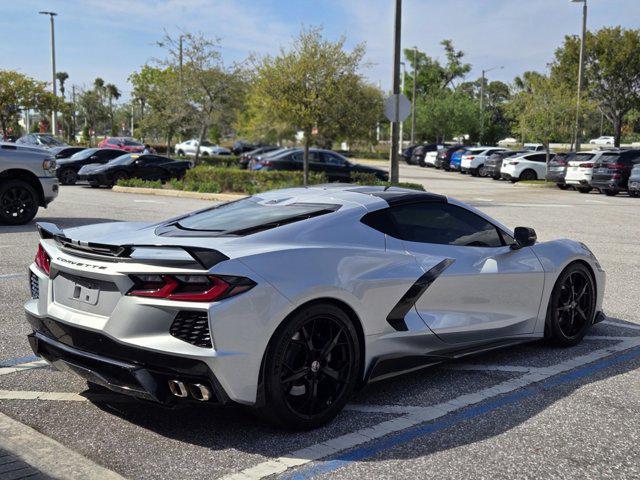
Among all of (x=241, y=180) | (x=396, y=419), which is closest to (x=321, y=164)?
(x=241, y=180)

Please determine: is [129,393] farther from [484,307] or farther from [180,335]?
[484,307]

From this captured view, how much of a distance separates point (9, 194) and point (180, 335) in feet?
35.4

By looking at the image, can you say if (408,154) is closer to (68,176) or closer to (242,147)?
(242,147)

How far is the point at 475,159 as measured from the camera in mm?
42156

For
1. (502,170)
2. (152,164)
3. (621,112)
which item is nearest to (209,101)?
(152,164)

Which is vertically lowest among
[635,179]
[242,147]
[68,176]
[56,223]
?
[56,223]

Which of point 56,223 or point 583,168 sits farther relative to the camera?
point 583,168

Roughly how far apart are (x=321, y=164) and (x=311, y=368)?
74.6 feet

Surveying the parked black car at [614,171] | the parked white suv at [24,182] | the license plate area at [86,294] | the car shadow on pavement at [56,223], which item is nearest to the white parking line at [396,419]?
the license plate area at [86,294]

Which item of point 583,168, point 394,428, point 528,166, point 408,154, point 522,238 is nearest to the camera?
point 394,428

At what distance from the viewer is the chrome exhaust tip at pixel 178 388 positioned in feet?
12.5

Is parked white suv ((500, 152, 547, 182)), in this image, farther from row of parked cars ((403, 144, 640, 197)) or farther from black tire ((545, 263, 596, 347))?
black tire ((545, 263, 596, 347))

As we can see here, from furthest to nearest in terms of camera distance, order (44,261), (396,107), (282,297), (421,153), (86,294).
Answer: (421,153)
(396,107)
(44,261)
(86,294)
(282,297)

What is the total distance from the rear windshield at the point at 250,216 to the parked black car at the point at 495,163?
111 ft
